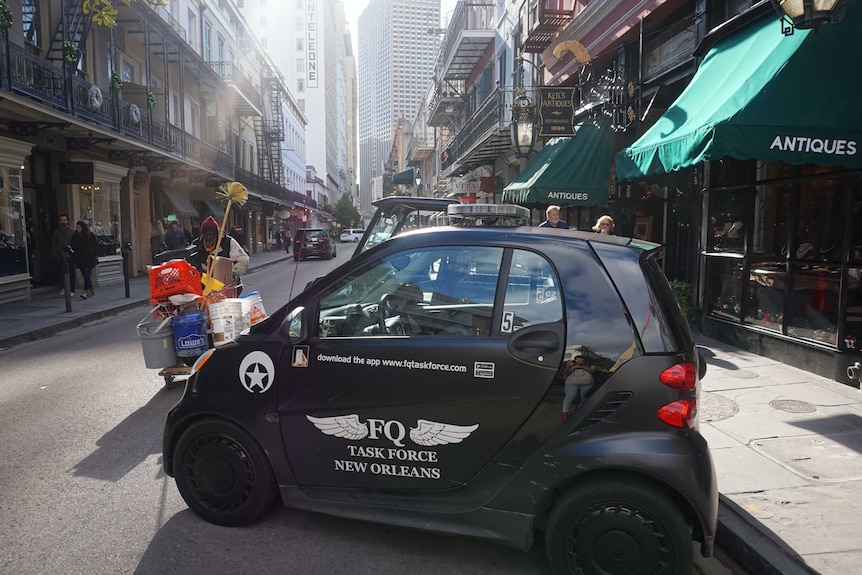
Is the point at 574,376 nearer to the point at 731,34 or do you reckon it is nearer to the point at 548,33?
the point at 731,34

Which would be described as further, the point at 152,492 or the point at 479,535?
the point at 152,492

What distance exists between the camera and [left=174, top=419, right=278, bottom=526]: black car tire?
333 cm

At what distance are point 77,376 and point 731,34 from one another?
9198 mm

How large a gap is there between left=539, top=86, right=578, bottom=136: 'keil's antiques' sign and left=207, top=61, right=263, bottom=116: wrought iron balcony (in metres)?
21.6

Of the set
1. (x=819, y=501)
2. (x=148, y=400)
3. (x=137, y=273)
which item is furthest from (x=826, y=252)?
(x=137, y=273)

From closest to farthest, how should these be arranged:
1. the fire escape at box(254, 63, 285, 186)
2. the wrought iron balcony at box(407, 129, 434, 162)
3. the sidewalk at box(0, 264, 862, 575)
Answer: the sidewalk at box(0, 264, 862, 575), the fire escape at box(254, 63, 285, 186), the wrought iron balcony at box(407, 129, 434, 162)

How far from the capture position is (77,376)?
22.8ft

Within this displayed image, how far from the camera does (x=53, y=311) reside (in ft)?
38.8

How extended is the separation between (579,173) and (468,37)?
1470cm

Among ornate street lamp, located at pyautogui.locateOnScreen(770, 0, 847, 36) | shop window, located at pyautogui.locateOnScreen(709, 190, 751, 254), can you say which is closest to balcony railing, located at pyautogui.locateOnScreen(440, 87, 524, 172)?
shop window, located at pyautogui.locateOnScreen(709, 190, 751, 254)

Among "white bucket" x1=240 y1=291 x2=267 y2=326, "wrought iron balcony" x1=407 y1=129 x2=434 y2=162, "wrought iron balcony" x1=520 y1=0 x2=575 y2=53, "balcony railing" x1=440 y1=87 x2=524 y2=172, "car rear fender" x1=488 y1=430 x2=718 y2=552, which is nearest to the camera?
"car rear fender" x1=488 y1=430 x2=718 y2=552

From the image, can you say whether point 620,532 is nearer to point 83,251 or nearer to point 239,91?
point 83,251

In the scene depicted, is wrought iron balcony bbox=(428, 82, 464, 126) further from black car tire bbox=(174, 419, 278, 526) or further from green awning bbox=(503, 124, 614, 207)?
black car tire bbox=(174, 419, 278, 526)

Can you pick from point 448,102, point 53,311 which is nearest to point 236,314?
point 53,311
